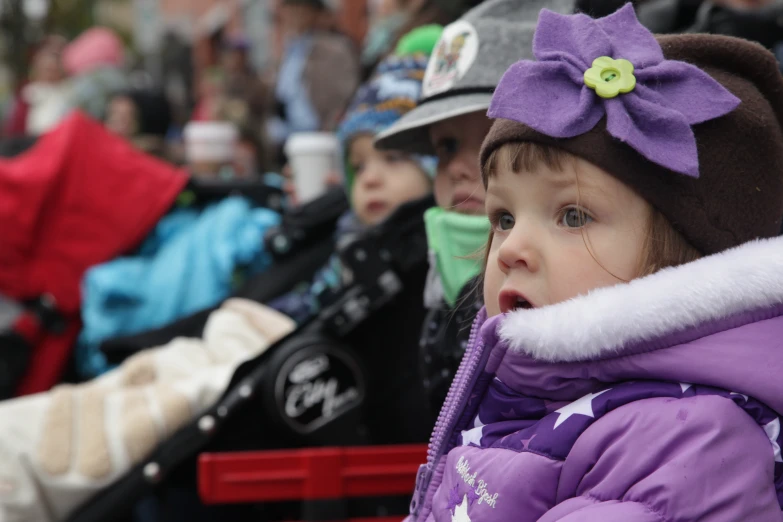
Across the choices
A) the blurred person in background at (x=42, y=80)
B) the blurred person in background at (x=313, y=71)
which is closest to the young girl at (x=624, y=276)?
the blurred person in background at (x=313, y=71)

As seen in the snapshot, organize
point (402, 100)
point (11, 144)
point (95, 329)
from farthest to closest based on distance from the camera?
point (11, 144), point (95, 329), point (402, 100)

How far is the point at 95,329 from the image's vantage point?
342 cm

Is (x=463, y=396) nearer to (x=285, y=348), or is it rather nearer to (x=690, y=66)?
(x=690, y=66)

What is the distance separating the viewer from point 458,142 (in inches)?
80.0

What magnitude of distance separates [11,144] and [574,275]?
3149 millimetres

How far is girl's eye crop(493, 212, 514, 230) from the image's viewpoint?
→ 1.38 meters

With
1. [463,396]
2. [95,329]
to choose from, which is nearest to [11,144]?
[95,329]

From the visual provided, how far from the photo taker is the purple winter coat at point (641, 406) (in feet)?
3.53

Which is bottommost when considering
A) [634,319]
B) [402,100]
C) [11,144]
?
[11,144]

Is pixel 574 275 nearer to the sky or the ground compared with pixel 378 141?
nearer to the sky

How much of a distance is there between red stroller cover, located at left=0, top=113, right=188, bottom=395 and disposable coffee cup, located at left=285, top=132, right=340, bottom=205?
1.50 ft

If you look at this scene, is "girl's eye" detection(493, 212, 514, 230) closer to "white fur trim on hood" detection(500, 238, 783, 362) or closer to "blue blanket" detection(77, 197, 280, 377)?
"white fur trim on hood" detection(500, 238, 783, 362)

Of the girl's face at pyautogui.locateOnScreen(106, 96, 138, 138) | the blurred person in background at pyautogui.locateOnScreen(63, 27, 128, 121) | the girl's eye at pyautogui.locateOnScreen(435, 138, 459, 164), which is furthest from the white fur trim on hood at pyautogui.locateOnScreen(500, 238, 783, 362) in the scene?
the blurred person in background at pyautogui.locateOnScreen(63, 27, 128, 121)

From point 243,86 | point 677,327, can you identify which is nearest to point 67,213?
Result: point 677,327
